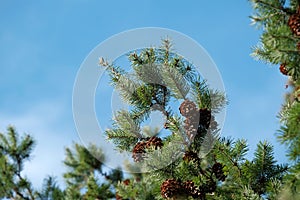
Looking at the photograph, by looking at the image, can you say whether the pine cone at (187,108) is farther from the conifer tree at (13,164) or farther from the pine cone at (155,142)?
the conifer tree at (13,164)

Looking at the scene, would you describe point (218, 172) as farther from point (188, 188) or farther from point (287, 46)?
point (287, 46)

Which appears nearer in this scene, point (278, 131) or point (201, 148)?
point (278, 131)

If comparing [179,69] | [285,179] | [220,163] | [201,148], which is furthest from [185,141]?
[285,179]

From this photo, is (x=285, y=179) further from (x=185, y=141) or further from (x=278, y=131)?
(x=185, y=141)

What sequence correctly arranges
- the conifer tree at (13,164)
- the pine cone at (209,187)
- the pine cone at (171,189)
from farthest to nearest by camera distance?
1. the conifer tree at (13,164)
2. the pine cone at (209,187)
3. the pine cone at (171,189)

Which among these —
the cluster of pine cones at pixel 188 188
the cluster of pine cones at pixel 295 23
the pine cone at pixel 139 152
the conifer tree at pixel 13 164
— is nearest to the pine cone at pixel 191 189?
the cluster of pine cones at pixel 188 188

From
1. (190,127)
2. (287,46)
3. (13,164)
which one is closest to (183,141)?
(190,127)

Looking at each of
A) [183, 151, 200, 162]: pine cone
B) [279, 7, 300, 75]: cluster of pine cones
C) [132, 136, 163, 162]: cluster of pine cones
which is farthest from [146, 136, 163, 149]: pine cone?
[279, 7, 300, 75]: cluster of pine cones
